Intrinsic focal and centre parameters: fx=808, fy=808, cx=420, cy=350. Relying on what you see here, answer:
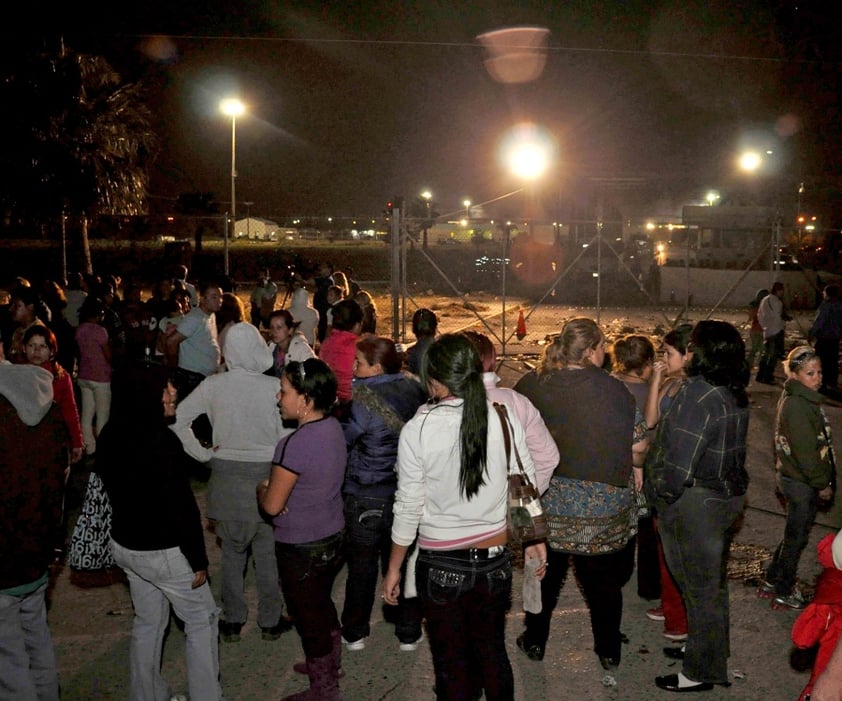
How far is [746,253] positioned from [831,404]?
2599 cm

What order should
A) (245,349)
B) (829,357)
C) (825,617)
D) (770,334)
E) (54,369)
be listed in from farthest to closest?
(770,334) → (829,357) → (54,369) → (245,349) → (825,617)

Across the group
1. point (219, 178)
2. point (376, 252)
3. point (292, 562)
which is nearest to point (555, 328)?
point (292, 562)

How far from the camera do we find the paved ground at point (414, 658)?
4.45 meters

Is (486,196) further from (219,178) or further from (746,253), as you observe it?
(746,253)

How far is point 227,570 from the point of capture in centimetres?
488

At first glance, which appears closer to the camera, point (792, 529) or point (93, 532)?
point (93, 532)

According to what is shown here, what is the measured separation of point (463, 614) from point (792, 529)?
293 centimetres

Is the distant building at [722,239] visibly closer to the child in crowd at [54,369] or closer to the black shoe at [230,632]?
the child in crowd at [54,369]

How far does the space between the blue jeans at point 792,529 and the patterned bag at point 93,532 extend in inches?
162

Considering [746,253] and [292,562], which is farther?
[746,253]

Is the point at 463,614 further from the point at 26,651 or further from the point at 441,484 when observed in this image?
the point at 26,651

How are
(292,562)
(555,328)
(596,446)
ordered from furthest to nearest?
(555,328) → (596,446) → (292,562)

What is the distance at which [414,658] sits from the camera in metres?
4.82

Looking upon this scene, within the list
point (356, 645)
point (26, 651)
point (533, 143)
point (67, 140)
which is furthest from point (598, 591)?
point (533, 143)
